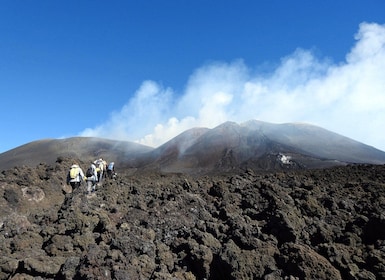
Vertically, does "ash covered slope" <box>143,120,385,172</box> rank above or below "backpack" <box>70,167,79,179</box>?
above

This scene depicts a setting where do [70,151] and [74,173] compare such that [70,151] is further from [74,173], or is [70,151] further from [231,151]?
[74,173]

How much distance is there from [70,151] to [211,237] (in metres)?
63.4

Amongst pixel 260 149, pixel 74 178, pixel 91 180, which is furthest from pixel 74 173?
pixel 260 149

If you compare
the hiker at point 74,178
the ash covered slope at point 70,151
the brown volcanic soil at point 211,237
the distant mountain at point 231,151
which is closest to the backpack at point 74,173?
the hiker at point 74,178

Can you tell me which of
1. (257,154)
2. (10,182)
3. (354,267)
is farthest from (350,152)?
(354,267)

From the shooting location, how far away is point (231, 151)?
49812 millimetres

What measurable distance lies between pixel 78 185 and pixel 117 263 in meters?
6.60

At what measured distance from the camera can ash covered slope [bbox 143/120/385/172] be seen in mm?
42812

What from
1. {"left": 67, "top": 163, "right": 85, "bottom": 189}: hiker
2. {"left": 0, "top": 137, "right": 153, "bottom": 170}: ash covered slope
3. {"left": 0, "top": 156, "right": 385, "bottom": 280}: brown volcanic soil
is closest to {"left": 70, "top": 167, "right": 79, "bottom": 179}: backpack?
{"left": 67, "top": 163, "right": 85, "bottom": 189}: hiker

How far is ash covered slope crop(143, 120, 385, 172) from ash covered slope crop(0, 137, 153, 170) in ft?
21.3

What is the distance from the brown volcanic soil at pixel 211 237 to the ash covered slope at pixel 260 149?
31.1 meters

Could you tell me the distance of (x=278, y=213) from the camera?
21.7ft

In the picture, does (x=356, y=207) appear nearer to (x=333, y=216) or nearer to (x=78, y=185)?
(x=333, y=216)

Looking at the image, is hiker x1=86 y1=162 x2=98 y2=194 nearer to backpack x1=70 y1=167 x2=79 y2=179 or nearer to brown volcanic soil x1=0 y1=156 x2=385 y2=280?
backpack x1=70 y1=167 x2=79 y2=179
